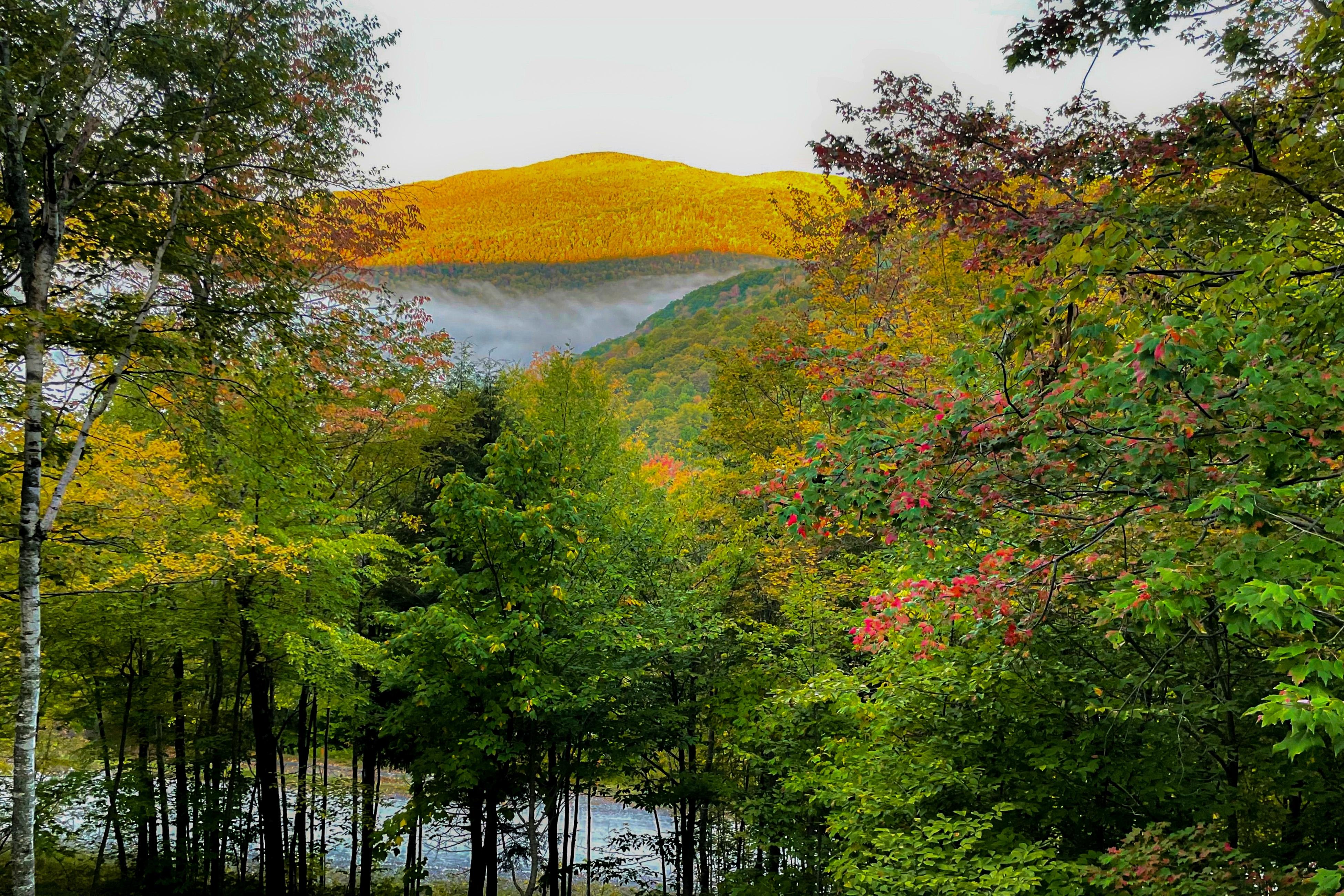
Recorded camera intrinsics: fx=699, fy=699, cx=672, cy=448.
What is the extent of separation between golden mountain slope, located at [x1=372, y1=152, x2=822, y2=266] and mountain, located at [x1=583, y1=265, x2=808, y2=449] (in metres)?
3.70

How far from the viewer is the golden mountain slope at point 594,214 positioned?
72.7 feet

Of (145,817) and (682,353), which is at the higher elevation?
(682,353)

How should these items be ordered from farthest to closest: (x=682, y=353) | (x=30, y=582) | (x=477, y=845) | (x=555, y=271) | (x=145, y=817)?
(x=682, y=353), (x=555, y=271), (x=145, y=817), (x=477, y=845), (x=30, y=582)

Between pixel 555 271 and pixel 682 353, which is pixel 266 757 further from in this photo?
pixel 682 353

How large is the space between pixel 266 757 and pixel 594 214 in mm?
23102

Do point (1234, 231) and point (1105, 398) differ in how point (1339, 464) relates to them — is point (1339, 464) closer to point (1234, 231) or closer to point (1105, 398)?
point (1105, 398)

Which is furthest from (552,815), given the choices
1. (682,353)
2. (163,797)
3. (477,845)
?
(682,353)

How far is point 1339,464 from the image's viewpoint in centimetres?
308

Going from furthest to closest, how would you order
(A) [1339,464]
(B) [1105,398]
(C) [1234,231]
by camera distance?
(C) [1234,231], (B) [1105,398], (A) [1339,464]

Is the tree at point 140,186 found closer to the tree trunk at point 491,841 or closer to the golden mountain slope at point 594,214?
the tree trunk at point 491,841

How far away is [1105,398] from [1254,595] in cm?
110

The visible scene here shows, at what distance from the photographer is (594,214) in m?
28.9

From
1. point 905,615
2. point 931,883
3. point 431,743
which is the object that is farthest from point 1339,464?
point 431,743

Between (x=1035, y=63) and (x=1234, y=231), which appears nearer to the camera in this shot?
(x=1234, y=231)
